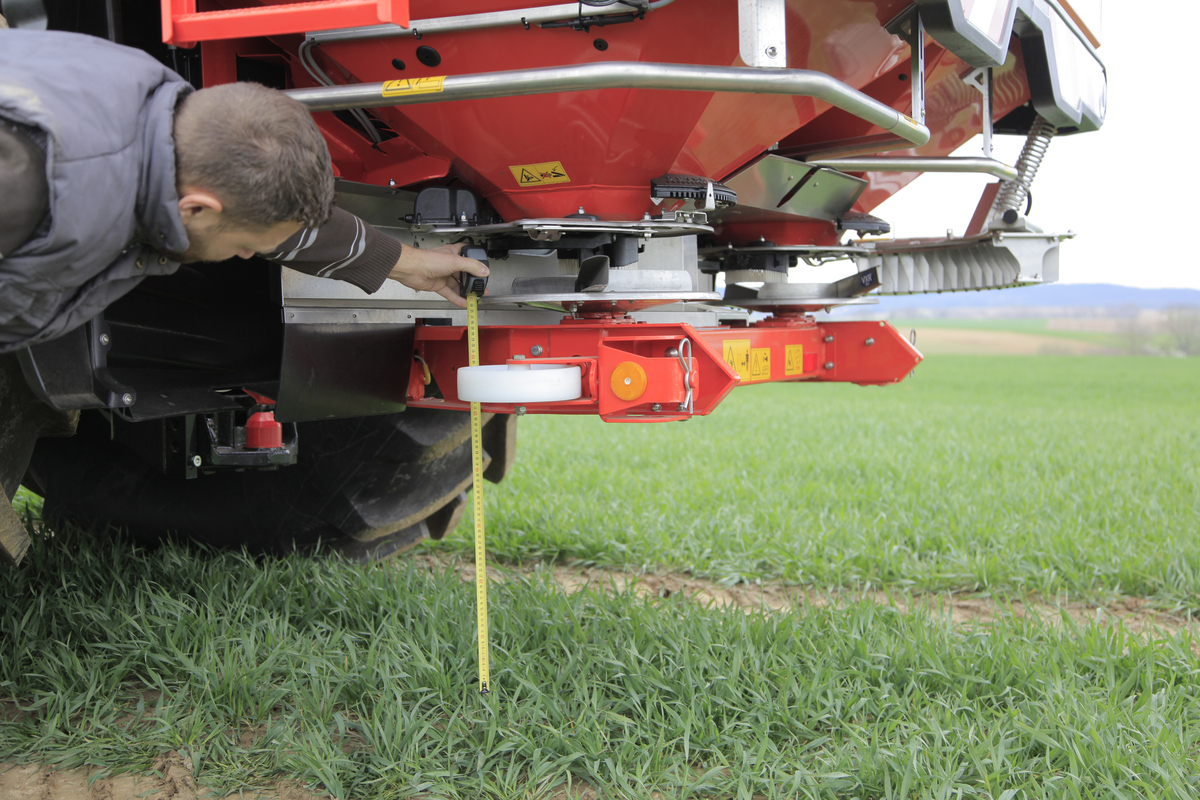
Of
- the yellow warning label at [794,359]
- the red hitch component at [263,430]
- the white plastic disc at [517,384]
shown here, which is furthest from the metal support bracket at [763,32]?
the red hitch component at [263,430]

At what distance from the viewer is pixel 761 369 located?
7.96 feet

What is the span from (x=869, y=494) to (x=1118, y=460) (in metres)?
2.09

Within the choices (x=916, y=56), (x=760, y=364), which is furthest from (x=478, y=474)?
(x=916, y=56)

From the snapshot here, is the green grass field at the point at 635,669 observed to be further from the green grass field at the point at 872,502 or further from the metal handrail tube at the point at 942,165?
the metal handrail tube at the point at 942,165

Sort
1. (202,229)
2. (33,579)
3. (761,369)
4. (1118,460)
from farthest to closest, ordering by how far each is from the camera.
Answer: (1118,460) < (33,579) < (761,369) < (202,229)

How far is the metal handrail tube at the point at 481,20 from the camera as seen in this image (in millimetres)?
1638

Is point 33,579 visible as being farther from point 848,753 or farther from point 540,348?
point 848,753

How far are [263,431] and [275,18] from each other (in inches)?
44.2

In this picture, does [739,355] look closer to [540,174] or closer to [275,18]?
[540,174]

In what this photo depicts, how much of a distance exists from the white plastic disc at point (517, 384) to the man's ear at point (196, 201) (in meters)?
0.65

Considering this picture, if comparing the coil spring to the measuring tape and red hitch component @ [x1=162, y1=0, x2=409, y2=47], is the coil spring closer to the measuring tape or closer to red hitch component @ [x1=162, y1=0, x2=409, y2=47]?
the measuring tape

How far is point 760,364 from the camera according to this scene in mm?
2426

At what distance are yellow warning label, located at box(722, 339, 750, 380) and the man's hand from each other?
64 cm

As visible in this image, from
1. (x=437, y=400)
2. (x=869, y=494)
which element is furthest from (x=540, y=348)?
(x=869, y=494)
